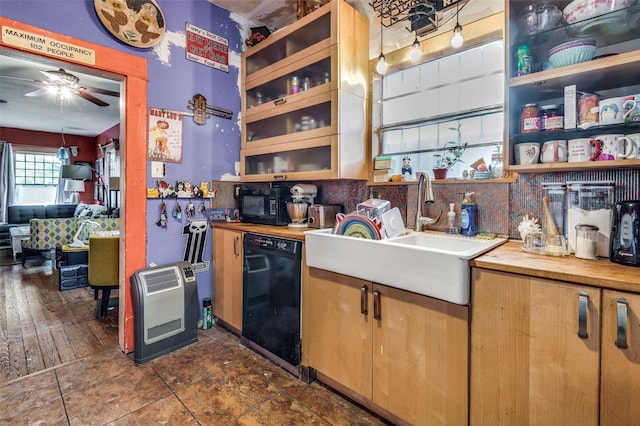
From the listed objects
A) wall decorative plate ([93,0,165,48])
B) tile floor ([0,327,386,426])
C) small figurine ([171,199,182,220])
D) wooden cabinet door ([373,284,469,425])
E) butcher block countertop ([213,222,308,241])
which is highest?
wall decorative plate ([93,0,165,48])

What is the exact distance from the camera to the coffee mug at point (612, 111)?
125 centimetres

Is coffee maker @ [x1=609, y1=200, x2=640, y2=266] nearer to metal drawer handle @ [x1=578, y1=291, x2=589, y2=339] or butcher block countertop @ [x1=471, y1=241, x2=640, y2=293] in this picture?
butcher block countertop @ [x1=471, y1=241, x2=640, y2=293]

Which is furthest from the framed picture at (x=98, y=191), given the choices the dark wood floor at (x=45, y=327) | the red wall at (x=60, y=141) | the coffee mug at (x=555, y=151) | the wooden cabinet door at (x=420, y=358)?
the coffee mug at (x=555, y=151)

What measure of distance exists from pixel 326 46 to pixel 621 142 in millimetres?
1708

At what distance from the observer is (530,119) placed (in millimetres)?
1471

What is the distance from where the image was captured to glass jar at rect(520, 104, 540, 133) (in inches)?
57.5

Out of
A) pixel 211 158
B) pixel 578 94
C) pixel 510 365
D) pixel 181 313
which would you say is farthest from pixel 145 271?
pixel 578 94

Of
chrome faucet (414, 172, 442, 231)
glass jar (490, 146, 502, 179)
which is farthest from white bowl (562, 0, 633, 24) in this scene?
chrome faucet (414, 172, 442, 231)

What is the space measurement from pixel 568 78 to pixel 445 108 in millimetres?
734

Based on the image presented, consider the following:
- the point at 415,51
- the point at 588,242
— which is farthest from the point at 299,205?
the point at 588,242

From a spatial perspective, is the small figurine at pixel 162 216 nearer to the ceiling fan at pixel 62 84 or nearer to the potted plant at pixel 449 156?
the potted plant at pixel 449 156

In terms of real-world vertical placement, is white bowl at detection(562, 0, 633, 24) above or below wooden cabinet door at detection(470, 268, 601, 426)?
above

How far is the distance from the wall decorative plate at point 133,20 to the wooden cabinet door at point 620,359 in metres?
2.92

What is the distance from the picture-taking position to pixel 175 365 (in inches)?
83.0
